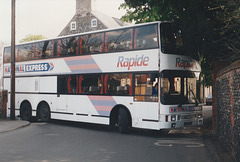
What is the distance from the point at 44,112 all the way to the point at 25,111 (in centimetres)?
179

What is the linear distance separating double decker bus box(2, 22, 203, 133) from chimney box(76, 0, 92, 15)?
31054 millimetres

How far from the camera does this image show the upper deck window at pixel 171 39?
39.7 ft

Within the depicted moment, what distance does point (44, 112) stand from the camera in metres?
17.2

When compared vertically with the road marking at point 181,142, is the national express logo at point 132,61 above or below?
above

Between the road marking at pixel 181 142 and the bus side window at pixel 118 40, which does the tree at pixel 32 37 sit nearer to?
the bus side window at pixel 118 40

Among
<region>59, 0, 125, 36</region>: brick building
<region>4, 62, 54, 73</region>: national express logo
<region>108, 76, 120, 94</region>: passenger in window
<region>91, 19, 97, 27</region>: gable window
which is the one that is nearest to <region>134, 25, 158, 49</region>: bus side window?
<region>108, 76, 120, 94</region>: passenger in window

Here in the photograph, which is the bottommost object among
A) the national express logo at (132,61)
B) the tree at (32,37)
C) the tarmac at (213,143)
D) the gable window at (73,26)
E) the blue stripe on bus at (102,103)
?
the tarmac at (213,143)

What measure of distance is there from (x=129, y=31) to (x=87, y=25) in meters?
35.4

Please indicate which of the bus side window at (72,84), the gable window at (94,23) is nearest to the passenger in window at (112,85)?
the bus side window at (72,84)

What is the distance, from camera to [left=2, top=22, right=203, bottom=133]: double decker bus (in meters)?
12.1

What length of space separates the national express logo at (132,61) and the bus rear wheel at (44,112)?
541cm

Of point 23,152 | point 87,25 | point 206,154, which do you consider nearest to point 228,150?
point 206,154

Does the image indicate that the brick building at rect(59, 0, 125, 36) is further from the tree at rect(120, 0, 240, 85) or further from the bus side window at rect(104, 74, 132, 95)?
the tree at rect(120, 0, 240, 85)

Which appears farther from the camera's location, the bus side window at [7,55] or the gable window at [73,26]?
the gable window at [73,26]
